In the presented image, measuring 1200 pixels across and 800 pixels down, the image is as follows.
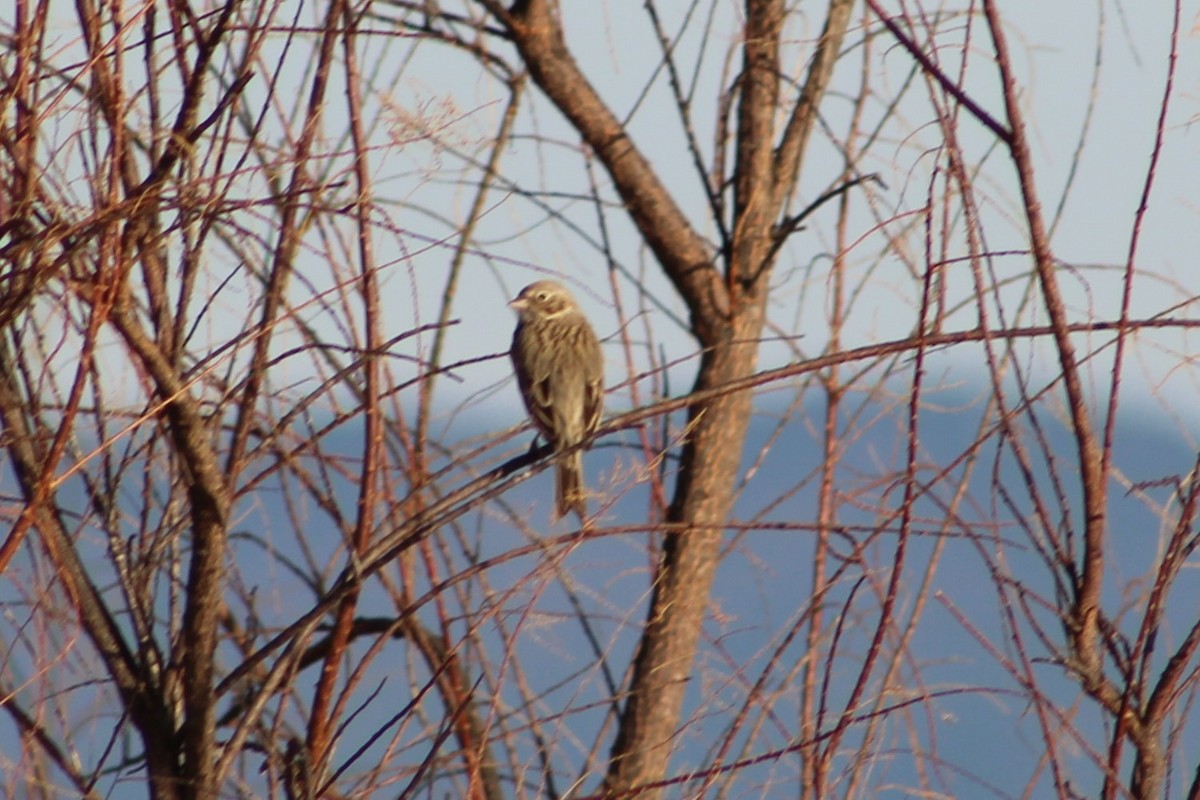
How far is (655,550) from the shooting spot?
510 centimetres

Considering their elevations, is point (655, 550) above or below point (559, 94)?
below

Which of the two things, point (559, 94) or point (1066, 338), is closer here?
point (1066, 338)

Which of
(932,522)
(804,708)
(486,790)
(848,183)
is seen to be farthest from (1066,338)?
(486,790)

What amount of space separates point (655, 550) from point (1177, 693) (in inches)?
92.8

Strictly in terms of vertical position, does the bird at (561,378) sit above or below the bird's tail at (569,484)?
above

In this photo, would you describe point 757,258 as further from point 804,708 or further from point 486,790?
point 486,790

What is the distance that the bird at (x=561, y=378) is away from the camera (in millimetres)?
5141

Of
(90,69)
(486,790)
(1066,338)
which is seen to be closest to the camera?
(90,69)

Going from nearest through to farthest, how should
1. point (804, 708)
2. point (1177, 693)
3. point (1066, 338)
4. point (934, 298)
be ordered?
point (1066, 338), point (1177, 693), point (934, 298), point (804, 708)

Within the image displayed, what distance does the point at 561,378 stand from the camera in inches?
210

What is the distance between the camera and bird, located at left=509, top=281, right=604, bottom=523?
514cm

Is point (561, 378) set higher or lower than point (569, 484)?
higher

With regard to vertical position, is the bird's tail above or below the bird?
below

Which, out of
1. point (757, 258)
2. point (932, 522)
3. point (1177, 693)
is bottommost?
point (1177, 693)
